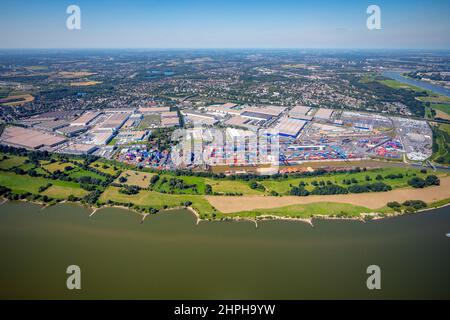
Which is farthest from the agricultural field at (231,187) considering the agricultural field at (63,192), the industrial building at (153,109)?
the industrial building at (153,109)

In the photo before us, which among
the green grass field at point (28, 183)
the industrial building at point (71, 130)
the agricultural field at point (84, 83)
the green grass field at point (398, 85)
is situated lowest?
the green grass field at point (28, 183)

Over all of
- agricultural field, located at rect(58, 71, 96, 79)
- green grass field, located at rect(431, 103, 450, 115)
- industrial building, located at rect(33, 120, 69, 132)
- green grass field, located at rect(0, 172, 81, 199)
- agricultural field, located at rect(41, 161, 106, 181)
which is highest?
agricultural field, located at rect(58, 71, 96, 79)

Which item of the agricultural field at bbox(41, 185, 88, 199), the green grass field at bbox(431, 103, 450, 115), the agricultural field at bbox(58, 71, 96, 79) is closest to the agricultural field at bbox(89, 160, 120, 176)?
the agricultural field at bbox(41, 185, 88, 199)

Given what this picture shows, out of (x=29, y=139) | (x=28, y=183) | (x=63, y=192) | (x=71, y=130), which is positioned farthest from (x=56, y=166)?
(x=71, y=130)

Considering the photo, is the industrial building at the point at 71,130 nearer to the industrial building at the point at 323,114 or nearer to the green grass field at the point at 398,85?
the industrial building at the point at 323,114

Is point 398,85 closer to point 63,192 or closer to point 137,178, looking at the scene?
point 137,178

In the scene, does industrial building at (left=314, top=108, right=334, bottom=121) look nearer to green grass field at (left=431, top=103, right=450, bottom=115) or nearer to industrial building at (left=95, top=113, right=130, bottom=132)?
green grass field at (left=431, top=103, right=450, bottom=115)
